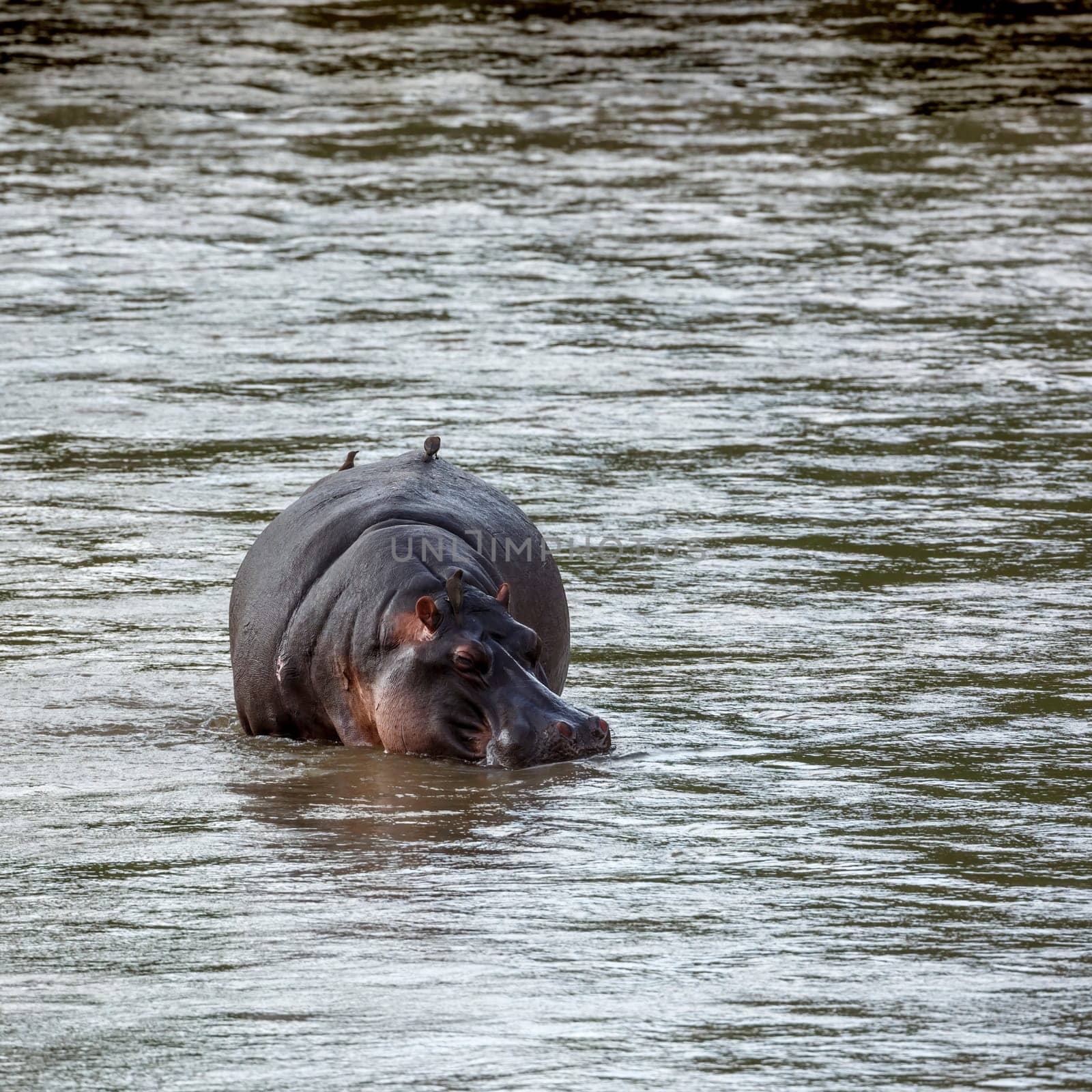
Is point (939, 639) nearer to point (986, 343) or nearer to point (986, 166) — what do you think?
point (986, 343)

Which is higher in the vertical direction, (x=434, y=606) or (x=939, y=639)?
(x=434, y=606)

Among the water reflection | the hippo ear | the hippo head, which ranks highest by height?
the hippo ear

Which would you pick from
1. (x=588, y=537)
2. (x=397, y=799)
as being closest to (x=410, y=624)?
(x=397, y=799)

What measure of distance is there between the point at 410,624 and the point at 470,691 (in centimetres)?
25

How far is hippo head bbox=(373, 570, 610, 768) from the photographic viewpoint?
19.6ft

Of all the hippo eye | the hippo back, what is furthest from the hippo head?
the hippo back

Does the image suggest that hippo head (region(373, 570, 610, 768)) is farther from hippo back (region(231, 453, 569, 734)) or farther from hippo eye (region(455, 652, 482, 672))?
hippo back (region(231, 453, 569, 734))

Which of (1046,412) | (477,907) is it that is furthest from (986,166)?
(477,907)

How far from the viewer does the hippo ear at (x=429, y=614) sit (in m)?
6.02

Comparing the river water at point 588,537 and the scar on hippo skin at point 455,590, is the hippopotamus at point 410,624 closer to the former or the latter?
the scar on hippo skin at point 455,590

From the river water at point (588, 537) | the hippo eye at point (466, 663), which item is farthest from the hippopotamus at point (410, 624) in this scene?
Answer: the river water at point (588, 537)

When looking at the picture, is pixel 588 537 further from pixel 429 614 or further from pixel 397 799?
pixel 397 799

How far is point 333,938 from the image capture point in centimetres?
477

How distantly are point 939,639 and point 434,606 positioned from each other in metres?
2.23
